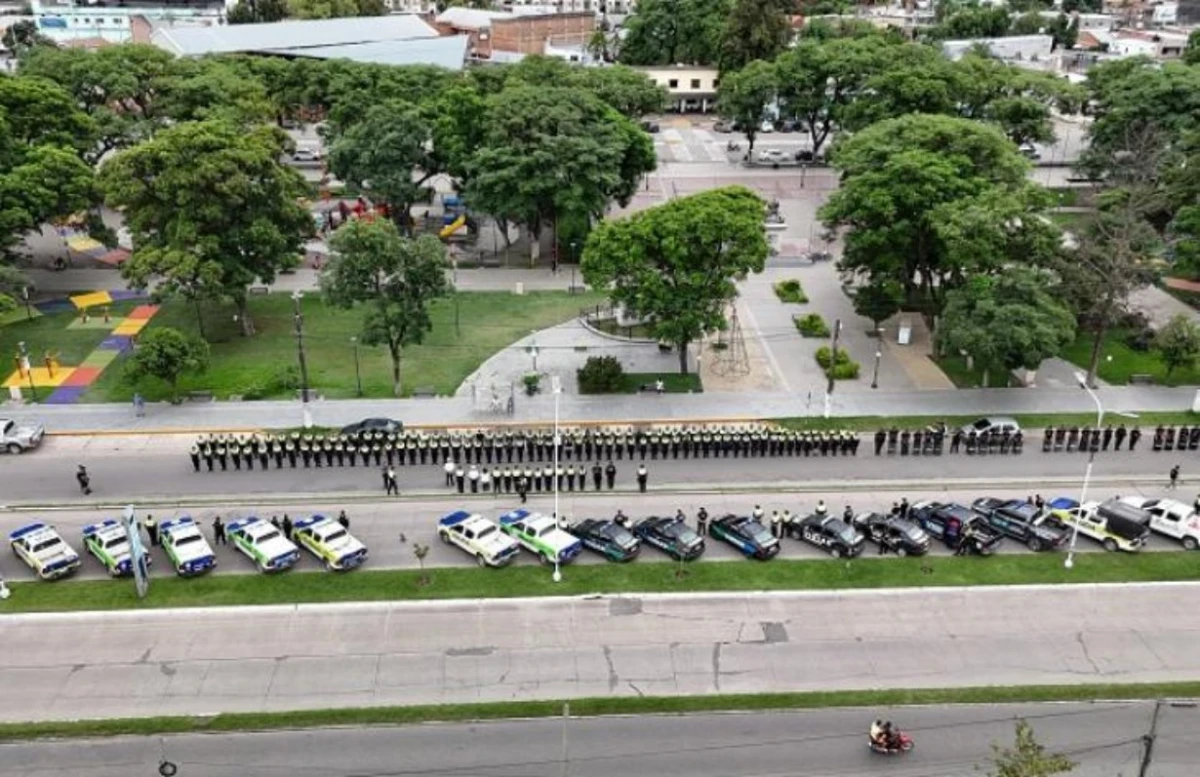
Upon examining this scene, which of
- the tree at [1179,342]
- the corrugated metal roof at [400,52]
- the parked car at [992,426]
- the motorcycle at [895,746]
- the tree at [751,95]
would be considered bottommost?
the motorcycle at [895,746]

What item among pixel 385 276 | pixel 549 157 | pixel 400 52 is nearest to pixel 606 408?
pixel 385 276

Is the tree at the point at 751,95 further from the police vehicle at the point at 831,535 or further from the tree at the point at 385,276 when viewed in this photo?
the police vehicle at the point at 831,535

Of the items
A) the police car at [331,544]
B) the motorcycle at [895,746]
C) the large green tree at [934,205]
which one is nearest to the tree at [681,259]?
the large green tree at [934,205]

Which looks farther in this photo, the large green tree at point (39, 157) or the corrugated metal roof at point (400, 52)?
the corrugated metal roof at point (400, 52)

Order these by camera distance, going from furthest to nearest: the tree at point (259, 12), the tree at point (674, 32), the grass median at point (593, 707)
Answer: the tree at point (259, 12) < the tree at point (674, 32) < the grass median at point (593, 707)

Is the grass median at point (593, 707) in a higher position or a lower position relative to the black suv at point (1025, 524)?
lower

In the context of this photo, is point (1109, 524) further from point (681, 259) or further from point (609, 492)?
point (681, 259)

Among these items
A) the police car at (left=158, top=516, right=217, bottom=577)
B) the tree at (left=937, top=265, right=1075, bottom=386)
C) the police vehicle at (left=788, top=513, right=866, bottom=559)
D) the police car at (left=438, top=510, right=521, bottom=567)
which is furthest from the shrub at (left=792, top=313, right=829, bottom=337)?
the police car at (left=158, top=516, right=217, bottom=577)

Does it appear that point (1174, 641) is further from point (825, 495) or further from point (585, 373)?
point (585, 373)
